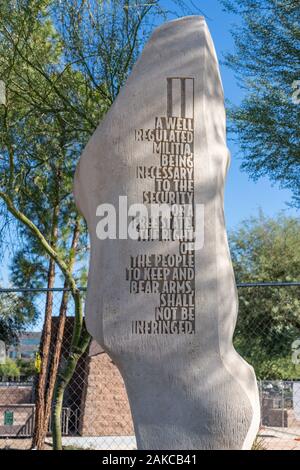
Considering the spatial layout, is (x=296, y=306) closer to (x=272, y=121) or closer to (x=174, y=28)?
(x=272, y=121)

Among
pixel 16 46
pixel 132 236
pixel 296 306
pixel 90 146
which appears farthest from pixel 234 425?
pixel 296 306

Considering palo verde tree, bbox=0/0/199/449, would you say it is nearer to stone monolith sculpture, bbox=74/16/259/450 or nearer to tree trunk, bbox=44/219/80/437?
tree trunk, bbox=44/219/80/437

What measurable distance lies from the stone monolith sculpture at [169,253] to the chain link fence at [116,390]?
96.4 inches

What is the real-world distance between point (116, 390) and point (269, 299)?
4.58 metres

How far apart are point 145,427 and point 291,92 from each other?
7.32 metres

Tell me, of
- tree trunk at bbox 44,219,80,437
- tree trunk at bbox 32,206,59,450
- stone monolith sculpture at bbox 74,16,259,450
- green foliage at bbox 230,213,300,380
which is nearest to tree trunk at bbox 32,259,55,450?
tree trunk at bbox 32,206,59,450

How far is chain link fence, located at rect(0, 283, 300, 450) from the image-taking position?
1095 cm

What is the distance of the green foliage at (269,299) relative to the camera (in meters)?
15.5

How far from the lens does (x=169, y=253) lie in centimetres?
446

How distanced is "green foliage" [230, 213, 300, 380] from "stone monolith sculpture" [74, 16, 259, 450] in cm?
944

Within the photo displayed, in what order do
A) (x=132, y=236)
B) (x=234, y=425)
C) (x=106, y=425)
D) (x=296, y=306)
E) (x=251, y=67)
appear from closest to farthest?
(x=234, y=425)
(x=132, y=236)
(x=251, y=67)
(x=106, y=425)
(x=296, y=306)

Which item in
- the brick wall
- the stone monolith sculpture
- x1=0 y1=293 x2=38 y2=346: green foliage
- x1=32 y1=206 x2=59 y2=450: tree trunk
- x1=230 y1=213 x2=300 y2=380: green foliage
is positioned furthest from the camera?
x1=230 y1=213 x2=300 y2=380: green foliage

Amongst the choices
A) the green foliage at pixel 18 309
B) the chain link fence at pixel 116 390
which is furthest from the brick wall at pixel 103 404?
the green foliage at pixel 18 309

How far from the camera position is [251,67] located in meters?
10.9
